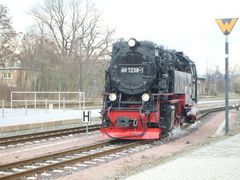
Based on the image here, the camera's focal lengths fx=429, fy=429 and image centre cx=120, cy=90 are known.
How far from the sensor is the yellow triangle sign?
1705 cm

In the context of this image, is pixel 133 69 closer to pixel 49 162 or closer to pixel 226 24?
pixel 226 24

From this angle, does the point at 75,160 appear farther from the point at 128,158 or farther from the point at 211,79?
the point at 211,79

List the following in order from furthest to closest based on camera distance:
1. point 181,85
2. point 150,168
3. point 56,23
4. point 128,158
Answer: point 56,23, point 181,85, point 128,158, point 150,168

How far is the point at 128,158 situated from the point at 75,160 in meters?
1.73

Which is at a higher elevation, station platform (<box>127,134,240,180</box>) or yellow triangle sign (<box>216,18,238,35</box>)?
yellow triangle sign (<box>216,18,238,35</box>)

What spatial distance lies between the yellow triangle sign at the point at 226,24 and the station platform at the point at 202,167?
235 inches

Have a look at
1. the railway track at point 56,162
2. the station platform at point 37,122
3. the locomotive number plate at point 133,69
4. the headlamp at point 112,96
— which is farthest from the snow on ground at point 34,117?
the railway track at point 56,162

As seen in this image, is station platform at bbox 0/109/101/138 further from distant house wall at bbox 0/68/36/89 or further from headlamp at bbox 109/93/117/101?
distant house wall at bbox 0/68/36/89

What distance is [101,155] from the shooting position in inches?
495

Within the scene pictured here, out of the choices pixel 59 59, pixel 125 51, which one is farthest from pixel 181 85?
pixel 59 59

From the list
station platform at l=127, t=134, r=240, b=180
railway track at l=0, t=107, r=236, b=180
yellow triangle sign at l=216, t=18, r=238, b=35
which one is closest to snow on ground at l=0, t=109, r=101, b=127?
railway track at l=0, t=107, r=236, b=180

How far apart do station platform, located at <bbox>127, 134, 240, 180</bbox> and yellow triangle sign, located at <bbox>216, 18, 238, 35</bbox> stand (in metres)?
5.97

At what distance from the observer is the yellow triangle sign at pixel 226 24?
55.9ft

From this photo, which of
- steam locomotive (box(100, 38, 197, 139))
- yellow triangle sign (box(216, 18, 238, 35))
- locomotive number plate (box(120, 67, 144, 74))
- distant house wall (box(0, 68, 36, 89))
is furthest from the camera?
distant house wall (box(0, 68, 36, 89))
